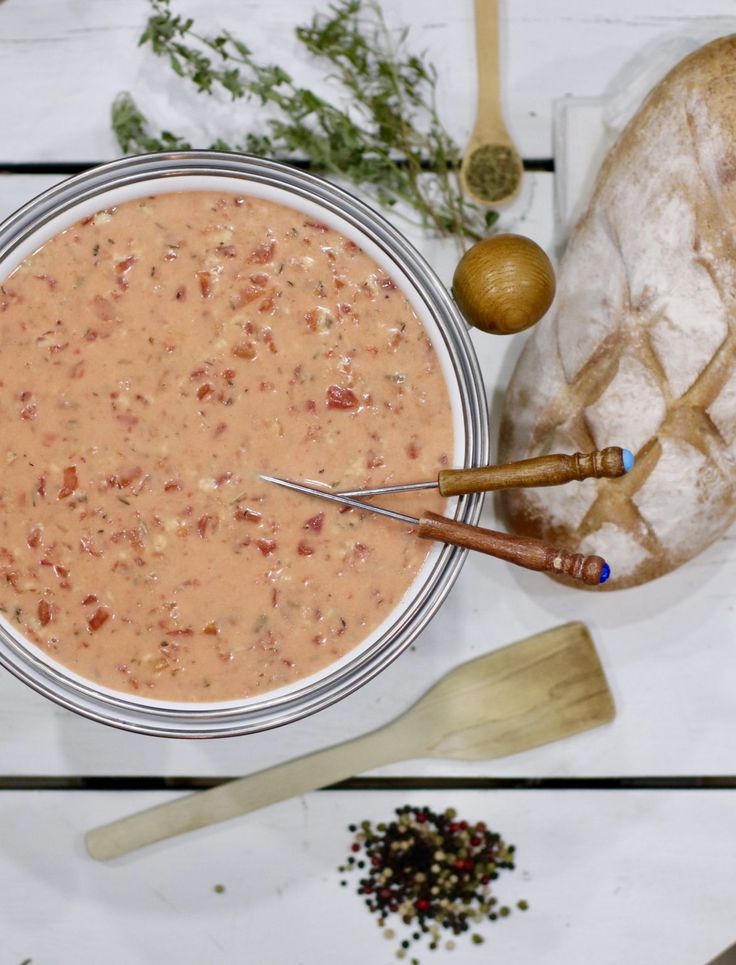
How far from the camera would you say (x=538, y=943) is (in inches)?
63.0

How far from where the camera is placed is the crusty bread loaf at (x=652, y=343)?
130 centimetres

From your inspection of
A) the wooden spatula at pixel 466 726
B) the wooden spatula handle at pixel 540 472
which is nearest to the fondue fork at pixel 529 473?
the wooden spatula handle at pixel 540 472

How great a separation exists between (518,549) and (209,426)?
39 cm

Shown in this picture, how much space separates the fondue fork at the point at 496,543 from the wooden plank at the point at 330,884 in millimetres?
582

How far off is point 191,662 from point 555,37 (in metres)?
1.05

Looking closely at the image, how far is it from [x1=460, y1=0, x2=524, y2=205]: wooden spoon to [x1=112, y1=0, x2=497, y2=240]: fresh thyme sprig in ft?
0.08

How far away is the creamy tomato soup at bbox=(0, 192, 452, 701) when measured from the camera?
1190 millimetres

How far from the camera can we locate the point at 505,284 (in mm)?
1172

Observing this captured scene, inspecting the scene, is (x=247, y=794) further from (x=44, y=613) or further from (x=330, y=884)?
(x=44, y=613)

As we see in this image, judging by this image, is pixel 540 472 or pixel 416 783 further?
pixel 416 783

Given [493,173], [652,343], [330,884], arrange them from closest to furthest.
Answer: [652,343] < [493,173] < [330,884]

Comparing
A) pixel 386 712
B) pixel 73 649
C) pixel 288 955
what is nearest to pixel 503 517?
pixel 386 712

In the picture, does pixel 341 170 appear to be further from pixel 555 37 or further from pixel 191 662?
pixel 191 662

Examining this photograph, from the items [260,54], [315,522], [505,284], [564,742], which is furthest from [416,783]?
[260,54]
